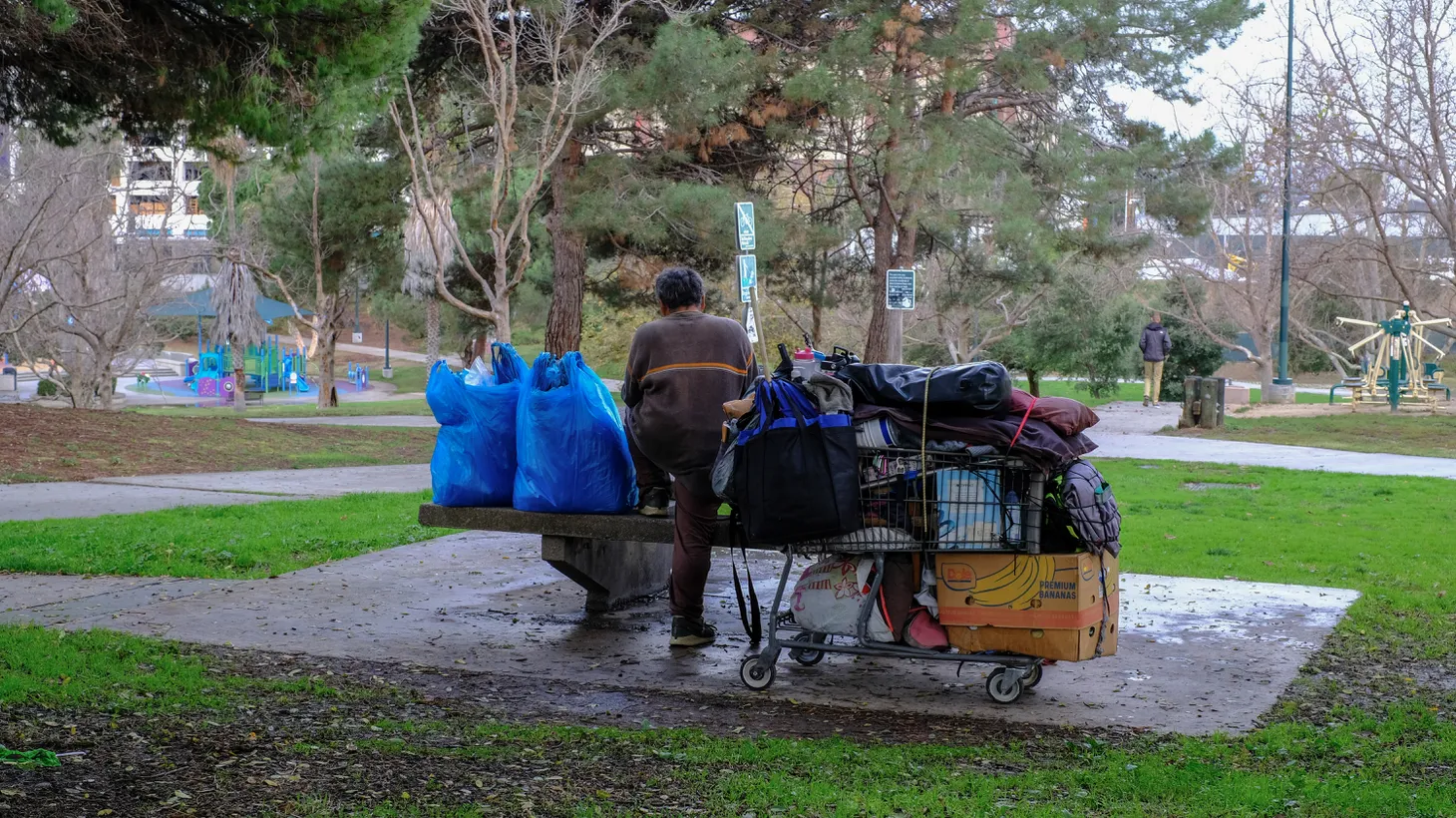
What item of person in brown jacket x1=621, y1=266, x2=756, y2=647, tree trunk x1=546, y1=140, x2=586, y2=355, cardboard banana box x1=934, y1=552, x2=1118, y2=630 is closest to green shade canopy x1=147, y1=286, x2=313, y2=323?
tree trunk x1=546, y1=140, x2=586, y2=355

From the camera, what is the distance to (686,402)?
231 inches

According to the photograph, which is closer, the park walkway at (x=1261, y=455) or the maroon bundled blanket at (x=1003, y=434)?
the maroon bundled blanket at (x=1003, y=434)

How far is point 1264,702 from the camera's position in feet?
17.2

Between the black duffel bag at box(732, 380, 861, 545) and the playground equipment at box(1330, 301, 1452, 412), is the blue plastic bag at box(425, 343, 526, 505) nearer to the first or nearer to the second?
the black duffel bag at box(732, 380, 861, 545)

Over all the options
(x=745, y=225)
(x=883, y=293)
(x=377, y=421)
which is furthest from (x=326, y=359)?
(x=745, y=225)

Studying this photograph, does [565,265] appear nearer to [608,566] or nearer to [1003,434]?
[608,566]

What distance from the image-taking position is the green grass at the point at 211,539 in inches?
317

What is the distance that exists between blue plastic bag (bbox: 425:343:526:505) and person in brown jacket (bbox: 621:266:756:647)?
0.70m

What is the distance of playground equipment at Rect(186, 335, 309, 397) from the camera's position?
48.3 meters

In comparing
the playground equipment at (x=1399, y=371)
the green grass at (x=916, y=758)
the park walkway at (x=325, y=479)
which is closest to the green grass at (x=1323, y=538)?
the green grass at (x=916, y=758)

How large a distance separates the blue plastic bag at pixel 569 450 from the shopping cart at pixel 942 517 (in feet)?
3.87

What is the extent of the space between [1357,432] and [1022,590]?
18756 mm

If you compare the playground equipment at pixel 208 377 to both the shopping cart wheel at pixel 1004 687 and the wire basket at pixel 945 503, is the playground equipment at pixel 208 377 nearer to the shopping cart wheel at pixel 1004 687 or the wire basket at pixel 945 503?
the wire basket at pixel 945 503

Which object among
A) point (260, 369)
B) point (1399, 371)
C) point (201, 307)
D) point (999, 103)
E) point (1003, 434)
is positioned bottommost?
point (260, 369)
